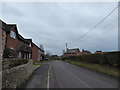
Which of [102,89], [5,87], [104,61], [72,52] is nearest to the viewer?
[5,87]

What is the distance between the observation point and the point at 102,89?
7848 mm

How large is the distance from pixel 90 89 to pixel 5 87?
4467mm

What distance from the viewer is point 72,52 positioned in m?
121

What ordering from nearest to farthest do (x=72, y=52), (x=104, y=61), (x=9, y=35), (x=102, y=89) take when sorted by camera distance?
(x=102, y=89) < (x=104, y=61) < (x=9, y=35) < (x=72, y=52)

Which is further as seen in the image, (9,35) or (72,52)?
(72,52)

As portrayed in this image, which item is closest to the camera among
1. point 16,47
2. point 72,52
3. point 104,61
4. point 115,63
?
point 115,63

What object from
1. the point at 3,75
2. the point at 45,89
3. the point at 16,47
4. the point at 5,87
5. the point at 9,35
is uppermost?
the point at 9,35

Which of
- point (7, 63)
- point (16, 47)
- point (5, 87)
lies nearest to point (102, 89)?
point (5, 87)

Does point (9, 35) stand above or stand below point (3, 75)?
above

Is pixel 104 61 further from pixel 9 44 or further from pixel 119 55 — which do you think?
pixel 9 44

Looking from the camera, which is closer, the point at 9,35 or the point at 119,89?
the point at 119,89

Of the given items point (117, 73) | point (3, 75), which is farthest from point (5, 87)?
point (117, 73)

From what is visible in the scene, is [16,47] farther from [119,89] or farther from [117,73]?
[119,89]

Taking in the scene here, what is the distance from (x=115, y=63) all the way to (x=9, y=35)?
15.8 meters
